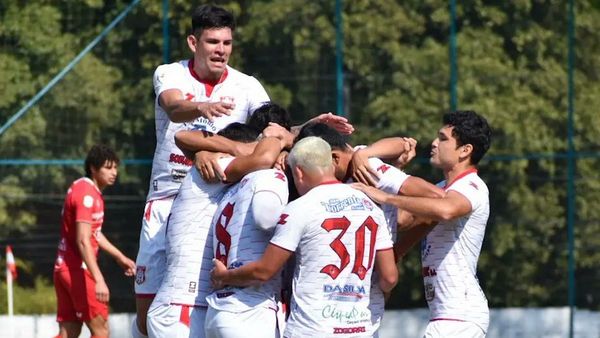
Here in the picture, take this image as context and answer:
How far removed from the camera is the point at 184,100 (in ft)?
23.8

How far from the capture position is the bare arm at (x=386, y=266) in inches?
265

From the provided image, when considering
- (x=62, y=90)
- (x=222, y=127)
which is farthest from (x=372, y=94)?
(x=222, y=127)

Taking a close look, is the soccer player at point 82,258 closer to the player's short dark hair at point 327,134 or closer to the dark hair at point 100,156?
the dark hair at point 100,156

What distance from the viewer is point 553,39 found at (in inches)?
574

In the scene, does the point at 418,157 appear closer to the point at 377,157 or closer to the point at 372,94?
the point at 372,94

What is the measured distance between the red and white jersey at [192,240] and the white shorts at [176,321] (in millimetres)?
48

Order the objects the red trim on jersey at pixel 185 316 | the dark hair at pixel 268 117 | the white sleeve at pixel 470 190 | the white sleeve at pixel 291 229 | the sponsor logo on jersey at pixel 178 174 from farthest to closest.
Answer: the sponsor logo on jersey at pixel 178 174, the white sleeve at pixel 470 190, the red trim on jersey at pixel 185 316, the dark hair at pixel 268 117, the white sleeve at pixel 291 229

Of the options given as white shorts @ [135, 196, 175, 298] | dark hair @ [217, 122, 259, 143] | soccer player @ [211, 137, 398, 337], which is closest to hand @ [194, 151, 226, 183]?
dark hair @ [217, 122, 259, 143]

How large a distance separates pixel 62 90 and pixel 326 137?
7.55 meters

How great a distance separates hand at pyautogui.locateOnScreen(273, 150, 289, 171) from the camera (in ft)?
22.8

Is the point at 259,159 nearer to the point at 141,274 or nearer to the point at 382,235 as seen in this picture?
the point at 382,235

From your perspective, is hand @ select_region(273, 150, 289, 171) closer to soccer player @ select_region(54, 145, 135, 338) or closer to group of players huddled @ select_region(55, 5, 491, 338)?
group of players huddled @ select_region(55, 5, 491, 338)

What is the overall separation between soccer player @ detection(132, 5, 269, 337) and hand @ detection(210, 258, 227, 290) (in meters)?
0.86

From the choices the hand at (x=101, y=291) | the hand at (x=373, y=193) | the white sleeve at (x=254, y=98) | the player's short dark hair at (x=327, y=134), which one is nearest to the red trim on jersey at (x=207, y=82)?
the white sleeve at (x=254, y=98)
